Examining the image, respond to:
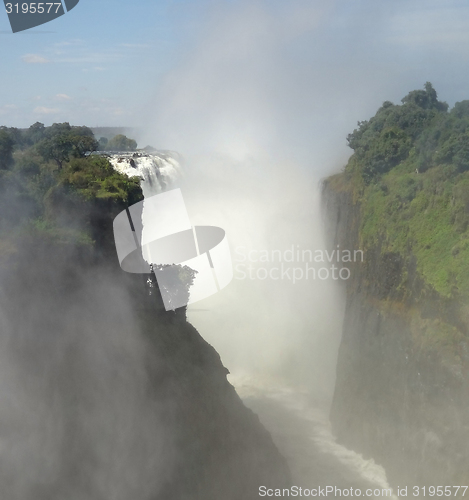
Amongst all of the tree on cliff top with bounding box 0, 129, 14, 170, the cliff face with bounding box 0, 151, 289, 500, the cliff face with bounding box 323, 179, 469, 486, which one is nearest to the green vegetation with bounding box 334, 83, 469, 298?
the cliff face with bounding box 323, 179, 469, 486

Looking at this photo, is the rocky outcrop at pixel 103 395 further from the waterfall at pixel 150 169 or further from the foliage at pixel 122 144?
the foliage at pixel 122 144

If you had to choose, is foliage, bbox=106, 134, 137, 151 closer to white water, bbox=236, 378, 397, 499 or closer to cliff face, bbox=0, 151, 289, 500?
white water, bbox=236, 378, 397, 499

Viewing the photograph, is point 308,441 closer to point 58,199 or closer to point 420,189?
point 420,189

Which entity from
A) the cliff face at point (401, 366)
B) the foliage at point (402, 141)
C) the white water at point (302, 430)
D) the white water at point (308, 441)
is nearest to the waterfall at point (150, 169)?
the white water at point (302, 430)

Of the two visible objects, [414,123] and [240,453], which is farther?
[414,123]

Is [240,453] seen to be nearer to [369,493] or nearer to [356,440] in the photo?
[369,493]

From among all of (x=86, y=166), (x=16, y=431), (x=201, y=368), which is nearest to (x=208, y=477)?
(x=201, y=368)
